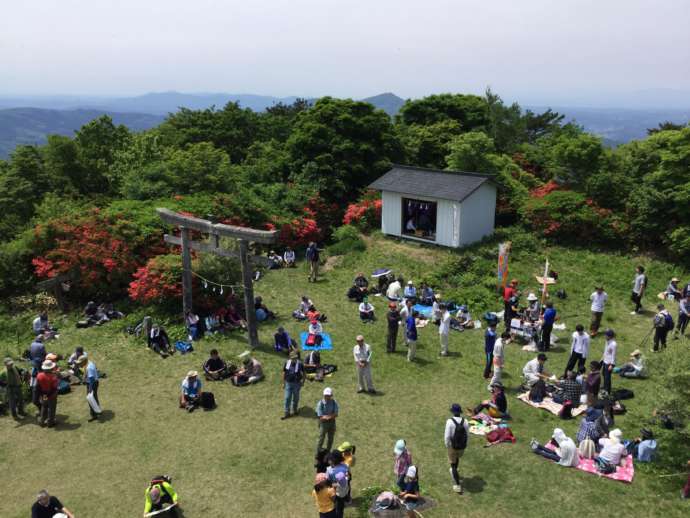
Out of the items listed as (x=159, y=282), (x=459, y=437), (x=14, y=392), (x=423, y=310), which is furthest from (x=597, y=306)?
(x=14, y=392)

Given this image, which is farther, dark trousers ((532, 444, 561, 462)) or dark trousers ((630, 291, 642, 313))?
dark trousers ((630, 291, 642, 313))

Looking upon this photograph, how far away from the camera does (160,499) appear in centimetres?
947

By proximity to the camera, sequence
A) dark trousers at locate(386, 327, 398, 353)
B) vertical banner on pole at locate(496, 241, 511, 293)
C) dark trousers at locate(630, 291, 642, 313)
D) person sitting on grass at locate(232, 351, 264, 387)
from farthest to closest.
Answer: vertical banner on pole at locate(496, 241, 511, 293)
dark trousers at locate(630, 291, 642, 313)
dark trousers at locate(386, 327, 398, 353)
person sitting on grass at locate(232, 351, 264, 387)

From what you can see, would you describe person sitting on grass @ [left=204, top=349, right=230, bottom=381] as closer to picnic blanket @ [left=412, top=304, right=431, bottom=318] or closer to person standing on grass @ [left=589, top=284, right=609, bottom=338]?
picnic blanket @ [left=412, top=304, right=431, bottom=318]

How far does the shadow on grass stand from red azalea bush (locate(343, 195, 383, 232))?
1934cm

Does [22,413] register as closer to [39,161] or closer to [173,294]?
[173,294]

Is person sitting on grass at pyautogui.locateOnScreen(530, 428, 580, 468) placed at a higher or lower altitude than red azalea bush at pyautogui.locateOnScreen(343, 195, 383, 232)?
lower

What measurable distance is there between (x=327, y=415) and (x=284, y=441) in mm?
1966

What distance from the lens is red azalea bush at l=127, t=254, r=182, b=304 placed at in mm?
19297

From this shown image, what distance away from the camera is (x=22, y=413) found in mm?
13500

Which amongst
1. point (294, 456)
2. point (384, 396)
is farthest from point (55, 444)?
point (384, 396)

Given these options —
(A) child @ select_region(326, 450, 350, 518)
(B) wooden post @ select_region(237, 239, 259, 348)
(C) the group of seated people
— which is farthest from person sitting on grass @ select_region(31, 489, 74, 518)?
(C) the group of seated people

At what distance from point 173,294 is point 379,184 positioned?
42.2 feet

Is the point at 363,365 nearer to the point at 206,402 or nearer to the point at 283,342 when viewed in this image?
the point at 283,342
